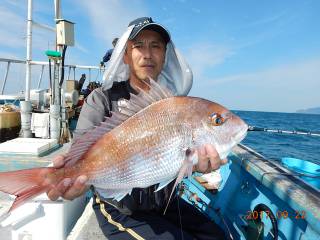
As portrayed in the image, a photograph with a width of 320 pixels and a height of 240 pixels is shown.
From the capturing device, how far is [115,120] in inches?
83.9

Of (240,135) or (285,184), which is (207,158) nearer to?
(240,135)

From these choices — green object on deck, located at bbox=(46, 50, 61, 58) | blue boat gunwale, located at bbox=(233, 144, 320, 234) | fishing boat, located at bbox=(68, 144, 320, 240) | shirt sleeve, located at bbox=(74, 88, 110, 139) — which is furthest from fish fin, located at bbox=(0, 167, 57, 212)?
green object on deck, located at bbox=(46, 50, 61, 58)

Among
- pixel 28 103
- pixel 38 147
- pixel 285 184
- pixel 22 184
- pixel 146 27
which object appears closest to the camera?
pixel 22 184

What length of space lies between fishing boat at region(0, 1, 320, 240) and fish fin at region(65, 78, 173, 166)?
1.08 m

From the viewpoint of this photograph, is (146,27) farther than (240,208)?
No

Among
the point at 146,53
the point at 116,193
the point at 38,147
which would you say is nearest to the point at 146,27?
the point at 146,53

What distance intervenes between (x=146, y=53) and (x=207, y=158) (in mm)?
1367

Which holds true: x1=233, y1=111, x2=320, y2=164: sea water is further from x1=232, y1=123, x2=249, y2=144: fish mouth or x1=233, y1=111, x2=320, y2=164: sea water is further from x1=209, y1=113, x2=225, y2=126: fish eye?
x1=209, y1=113, x2=225, y2=126: fish eye

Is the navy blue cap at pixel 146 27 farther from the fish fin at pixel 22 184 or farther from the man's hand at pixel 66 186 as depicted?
the fish fin at pixel 22 184

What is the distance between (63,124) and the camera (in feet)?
24.8

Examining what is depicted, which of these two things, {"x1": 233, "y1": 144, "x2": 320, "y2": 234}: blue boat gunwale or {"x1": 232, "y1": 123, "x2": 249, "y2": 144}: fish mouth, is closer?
{"x1": 232, "y1": 123, "x2": 249, "y2": 144}: fish mouth

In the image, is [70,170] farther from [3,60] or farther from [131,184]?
[3,60]

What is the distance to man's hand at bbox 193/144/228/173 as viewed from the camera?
203 cm

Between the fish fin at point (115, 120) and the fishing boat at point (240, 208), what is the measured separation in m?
1.08
